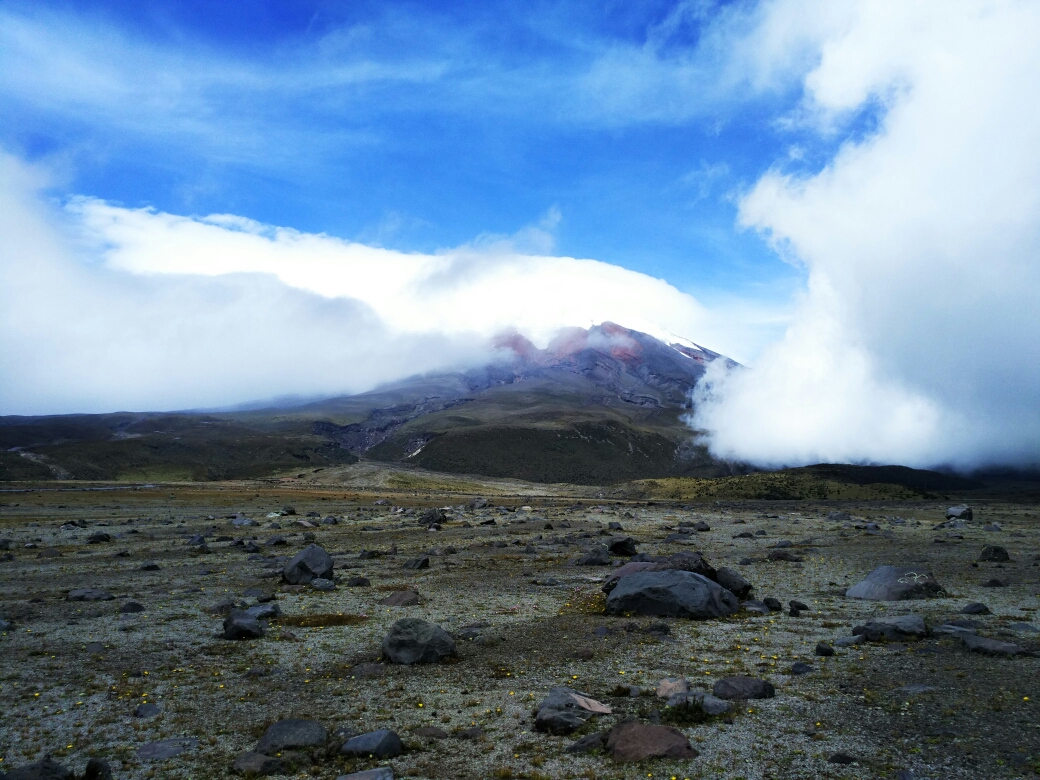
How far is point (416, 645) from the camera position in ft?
56.9

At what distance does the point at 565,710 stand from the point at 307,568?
66.0ft

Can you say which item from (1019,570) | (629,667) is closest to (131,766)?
(629,667)

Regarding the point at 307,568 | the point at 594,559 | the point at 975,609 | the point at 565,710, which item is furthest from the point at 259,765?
the point at 594,559

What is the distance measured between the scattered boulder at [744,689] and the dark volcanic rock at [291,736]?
835 centimetres

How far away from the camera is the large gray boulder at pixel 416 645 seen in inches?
677

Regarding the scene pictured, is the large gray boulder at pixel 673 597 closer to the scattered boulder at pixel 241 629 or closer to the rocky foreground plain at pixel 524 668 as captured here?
the rocky foreground plain at pixel 524 668

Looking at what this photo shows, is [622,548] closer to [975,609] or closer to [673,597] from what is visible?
[673,597]

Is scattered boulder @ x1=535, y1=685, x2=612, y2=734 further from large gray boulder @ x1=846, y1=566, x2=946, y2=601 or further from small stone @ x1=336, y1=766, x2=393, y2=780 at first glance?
large gray boulder @ x1=846, y1=566, x2=946, y2=601

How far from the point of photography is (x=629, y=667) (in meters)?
16.4

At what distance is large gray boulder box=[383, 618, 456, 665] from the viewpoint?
17.2 meters

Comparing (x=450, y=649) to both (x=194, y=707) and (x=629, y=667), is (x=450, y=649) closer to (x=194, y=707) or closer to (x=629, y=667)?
(x=629, y=667)

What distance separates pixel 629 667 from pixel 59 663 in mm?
15318

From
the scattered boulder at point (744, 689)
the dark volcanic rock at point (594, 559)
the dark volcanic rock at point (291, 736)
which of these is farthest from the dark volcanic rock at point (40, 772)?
the dark volcanic rock at point (594, 559)

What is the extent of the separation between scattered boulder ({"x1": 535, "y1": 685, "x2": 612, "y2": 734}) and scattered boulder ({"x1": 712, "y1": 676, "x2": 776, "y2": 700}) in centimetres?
272
